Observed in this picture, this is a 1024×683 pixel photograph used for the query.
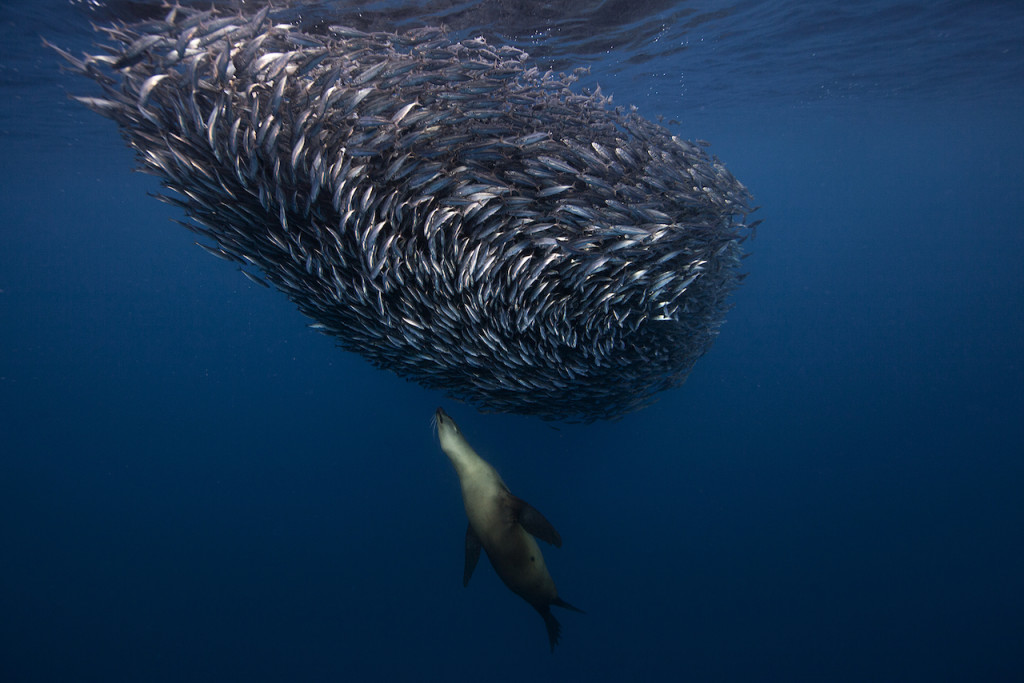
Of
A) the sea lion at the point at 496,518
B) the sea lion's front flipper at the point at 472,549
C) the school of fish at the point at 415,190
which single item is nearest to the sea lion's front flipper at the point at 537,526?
the sea lion at the point at 496,518

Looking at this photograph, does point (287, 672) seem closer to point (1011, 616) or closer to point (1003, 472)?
point (1011, 616)

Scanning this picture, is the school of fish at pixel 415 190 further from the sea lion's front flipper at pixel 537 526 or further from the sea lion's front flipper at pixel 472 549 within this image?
the sea lion's front flipper at pixel 472 549

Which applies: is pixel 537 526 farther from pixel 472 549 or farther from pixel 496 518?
pixel 472 549

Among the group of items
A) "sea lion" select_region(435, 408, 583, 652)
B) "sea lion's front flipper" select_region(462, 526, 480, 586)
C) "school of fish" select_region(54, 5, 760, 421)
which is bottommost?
"sea lion's front flipper" select_region(462, 526, 480, 586)

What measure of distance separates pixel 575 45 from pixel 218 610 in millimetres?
22814

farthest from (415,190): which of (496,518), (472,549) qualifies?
(472,549)

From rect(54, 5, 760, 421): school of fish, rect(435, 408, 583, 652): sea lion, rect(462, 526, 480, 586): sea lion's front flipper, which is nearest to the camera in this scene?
rect(54, 5, 760, 421): school of fish

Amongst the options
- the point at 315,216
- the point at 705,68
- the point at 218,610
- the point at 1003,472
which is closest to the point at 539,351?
the point at 315,216

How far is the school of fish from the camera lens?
14.4 ft

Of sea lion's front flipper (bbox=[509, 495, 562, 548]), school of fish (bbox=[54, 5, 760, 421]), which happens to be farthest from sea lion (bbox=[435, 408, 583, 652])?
school of fish (bbox=[54, 5, 760, 421])

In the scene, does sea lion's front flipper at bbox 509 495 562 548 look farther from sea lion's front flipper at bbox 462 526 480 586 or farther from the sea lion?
sea lion's front flipper at bbox 462 526 480 586

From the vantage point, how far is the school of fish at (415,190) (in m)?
4.39

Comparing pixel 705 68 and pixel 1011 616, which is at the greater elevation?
pixel 705 68

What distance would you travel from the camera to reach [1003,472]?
19688mm
